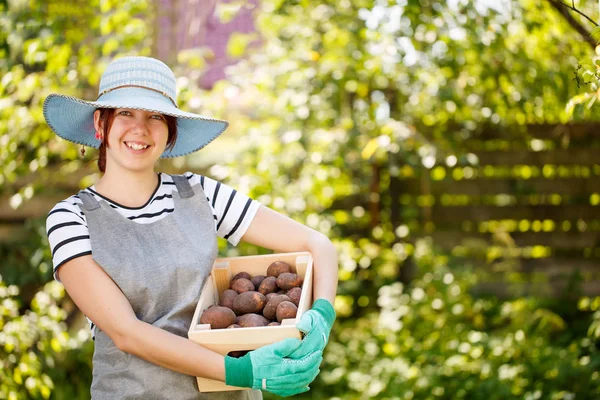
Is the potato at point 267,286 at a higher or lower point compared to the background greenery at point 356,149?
higher

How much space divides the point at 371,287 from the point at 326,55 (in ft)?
5.61

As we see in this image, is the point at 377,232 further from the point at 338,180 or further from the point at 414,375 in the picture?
the point at 414,375

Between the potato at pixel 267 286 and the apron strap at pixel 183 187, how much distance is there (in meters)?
0.32

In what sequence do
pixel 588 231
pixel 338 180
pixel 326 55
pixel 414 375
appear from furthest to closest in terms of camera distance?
pixel 588 231 → pixel 338 180 → pixel 326 55 → pixel 414 375

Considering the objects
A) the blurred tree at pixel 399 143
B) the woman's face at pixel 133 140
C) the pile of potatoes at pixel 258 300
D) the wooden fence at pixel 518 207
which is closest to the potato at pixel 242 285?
the pile of potatoes at pixel 258 300

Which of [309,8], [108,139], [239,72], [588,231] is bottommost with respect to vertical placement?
[588,231]

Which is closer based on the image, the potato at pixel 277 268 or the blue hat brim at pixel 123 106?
the blue hat brim at pixel 123 106

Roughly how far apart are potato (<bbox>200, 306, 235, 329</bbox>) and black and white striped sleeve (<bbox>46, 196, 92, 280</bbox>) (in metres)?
0.32

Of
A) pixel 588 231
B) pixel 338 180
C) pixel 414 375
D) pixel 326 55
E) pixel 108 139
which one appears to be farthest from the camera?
pixel 588 231

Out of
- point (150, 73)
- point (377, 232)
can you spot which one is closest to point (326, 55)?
point (377, 232)

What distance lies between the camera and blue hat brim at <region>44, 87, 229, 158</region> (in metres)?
1.72

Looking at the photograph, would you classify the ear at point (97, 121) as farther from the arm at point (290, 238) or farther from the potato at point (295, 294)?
the potato at point (295, 294)

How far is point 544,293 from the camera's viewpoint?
Answer: 443 cm

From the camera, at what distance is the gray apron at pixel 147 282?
163 cm
